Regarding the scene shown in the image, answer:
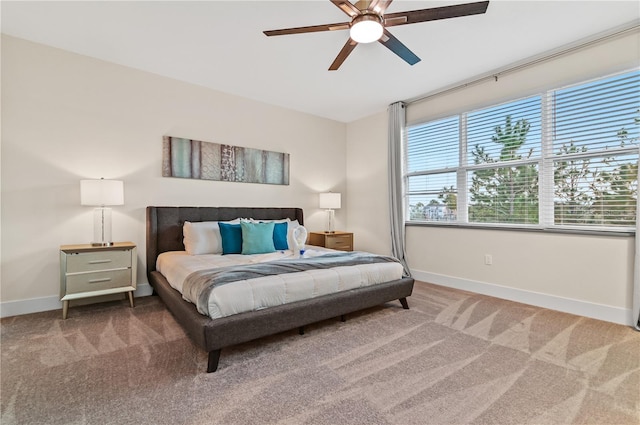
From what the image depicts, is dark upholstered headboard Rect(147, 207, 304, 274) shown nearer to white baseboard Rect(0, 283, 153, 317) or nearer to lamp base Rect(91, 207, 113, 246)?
lamp base Rect(91, 207, 113, 246)

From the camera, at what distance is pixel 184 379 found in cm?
179

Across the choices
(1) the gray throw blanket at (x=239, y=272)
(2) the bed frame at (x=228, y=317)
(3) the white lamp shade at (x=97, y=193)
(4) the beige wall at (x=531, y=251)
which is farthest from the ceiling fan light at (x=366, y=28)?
(3) the white lamp shade at (x=97, y=193)

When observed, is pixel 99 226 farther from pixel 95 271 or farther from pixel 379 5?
pixel 379 5

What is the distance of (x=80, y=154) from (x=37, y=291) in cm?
151

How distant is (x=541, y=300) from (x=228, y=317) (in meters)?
3.34

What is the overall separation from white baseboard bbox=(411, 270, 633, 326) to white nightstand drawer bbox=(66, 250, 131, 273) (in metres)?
3.94

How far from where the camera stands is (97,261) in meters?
2.90

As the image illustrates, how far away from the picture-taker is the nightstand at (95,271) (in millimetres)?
2773

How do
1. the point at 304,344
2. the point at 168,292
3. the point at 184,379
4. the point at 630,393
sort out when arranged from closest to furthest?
the point at 630,393 < the point at 184,379 < the point at 304,344 < the point at 168,292

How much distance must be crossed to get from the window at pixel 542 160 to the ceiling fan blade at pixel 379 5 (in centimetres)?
242

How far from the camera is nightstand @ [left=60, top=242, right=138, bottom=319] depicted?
2.77 m

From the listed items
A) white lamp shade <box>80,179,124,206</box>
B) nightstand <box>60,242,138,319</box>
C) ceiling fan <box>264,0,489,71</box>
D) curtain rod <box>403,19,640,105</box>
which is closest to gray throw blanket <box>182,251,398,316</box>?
nightstand <box>60,242,138,319</box>

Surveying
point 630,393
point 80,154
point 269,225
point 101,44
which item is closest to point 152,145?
point 80,154

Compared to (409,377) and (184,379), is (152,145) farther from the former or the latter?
(409,377)
